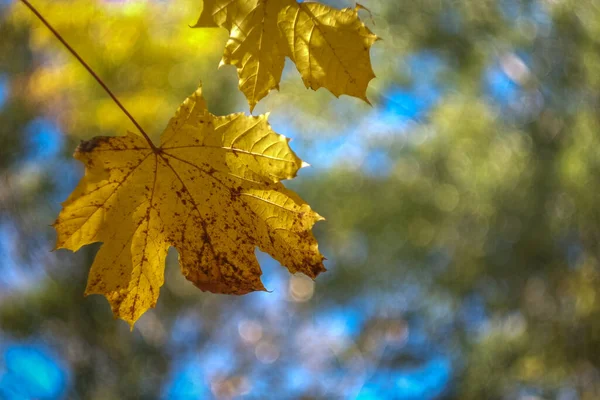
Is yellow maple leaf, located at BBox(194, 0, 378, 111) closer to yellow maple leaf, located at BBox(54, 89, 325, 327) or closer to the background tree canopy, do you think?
yellow maple leaf, located at BBox(54, 89, 325, 327)

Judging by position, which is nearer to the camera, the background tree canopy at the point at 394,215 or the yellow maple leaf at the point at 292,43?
the yellow maple leaf at the point at 292,43

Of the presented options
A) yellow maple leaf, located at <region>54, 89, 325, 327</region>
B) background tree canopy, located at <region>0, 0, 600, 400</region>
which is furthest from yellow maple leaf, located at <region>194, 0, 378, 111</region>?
background tree canopy, located at <region>0, 0, 600, 400</region>

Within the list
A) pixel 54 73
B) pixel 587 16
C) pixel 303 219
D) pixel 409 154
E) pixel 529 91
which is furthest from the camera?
pixel 409 154

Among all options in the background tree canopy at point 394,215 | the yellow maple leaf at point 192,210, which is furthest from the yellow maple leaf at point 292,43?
the background tree canopy at point 394,215


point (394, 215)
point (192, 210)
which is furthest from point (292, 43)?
point (394, 215)

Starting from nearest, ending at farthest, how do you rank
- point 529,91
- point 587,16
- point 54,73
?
point 587,16 → point 529,91 → point 54,73

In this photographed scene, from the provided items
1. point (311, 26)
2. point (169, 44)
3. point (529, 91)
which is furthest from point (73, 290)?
point (311, 26)

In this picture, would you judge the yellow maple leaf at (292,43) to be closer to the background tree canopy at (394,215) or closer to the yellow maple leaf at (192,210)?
the yellow maple leaf at (192,210)

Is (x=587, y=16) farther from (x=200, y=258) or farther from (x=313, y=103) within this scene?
(x=200, y=258)
